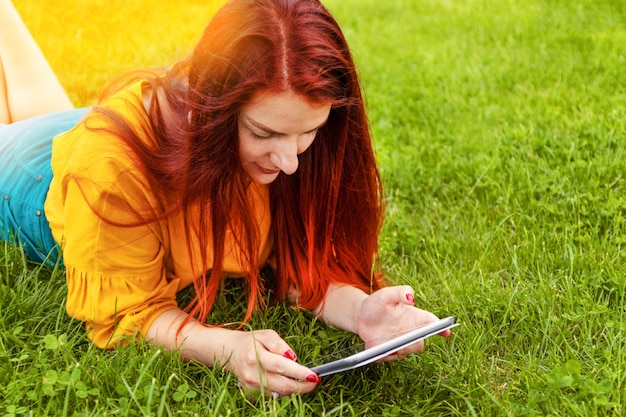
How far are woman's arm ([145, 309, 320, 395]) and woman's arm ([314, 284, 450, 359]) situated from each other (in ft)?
1.04

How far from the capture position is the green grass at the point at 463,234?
7.76ft

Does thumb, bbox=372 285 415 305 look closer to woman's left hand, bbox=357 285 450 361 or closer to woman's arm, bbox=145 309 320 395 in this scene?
woman's left hand, bbox=357 285 450 361

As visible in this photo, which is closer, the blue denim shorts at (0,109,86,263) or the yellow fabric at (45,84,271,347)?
the yellow fabric at (45,84,271,347)

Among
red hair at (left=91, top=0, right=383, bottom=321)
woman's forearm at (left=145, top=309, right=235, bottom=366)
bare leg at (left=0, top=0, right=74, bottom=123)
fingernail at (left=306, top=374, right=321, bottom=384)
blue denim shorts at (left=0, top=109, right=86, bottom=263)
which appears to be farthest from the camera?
bare leg at (left=0, top=0, right=74, bottom=123)

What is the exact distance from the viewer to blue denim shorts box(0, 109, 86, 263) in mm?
2922

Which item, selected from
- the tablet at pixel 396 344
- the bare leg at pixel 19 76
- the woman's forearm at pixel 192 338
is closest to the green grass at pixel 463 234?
the woman's forearm at pixel 192 338

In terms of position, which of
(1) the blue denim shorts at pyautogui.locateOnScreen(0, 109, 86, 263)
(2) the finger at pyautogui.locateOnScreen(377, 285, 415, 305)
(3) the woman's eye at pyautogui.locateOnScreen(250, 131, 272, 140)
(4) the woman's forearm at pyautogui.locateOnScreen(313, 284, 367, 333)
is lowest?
(4) the woman's forearm at pyautogui.locateOnScreen(313, 284, 367, 333)

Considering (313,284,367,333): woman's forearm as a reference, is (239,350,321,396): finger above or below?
above

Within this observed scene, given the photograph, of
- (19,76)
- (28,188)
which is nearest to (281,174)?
(28,188)

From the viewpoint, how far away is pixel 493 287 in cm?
291

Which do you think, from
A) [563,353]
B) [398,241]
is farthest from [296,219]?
[563,353]

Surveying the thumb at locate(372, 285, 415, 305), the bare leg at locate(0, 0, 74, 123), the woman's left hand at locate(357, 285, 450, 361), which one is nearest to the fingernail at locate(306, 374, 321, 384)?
the woman's left hand at locate(357, 285, 450, 361)

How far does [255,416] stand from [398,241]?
1357mm

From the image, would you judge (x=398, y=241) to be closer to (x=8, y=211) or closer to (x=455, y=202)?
(x=455, y=202)
